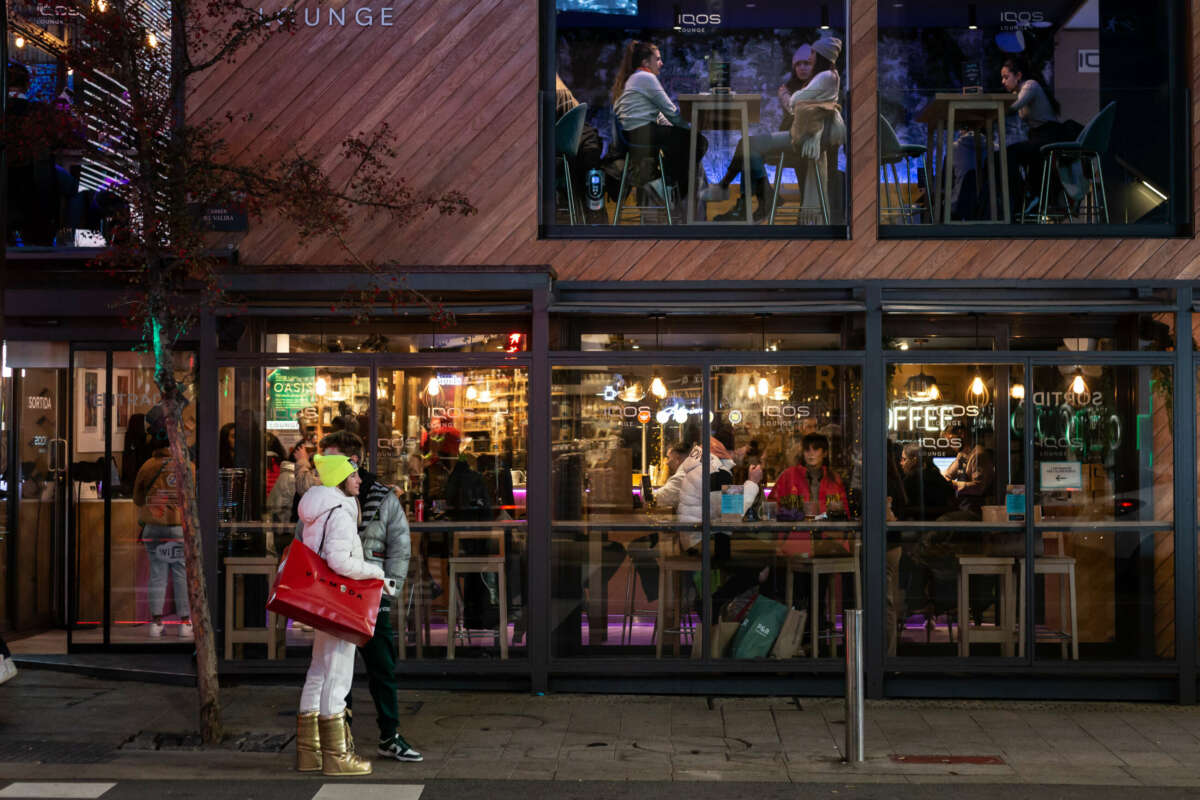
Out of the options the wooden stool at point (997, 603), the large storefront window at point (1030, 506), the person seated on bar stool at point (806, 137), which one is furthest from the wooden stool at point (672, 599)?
the person seated on bar stool at point (806, 137)

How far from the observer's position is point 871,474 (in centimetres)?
1043

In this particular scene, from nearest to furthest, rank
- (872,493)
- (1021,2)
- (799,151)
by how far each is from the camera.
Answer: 1. (872,493)
2. (799,151)
3. (1021,2)

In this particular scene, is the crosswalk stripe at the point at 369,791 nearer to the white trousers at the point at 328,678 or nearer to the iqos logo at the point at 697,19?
the white trousers at the point at 328,678

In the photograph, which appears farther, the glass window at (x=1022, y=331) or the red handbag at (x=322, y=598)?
the glass window at (x=1022, y=331)

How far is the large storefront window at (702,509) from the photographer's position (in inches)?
417

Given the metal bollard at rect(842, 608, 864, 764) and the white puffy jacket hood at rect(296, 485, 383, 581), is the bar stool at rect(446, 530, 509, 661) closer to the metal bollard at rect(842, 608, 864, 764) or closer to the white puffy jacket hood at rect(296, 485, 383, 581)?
the white puffy jacket hood at rect(296, 485, 383, 581)

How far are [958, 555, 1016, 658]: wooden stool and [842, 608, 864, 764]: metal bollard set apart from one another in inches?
100

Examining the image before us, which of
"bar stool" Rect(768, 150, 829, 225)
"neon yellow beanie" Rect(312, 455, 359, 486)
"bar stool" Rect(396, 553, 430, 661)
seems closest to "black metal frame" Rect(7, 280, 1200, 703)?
"bar stool" Rect(396, 553, 430, 661)

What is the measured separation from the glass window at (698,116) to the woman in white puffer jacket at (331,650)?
388cm

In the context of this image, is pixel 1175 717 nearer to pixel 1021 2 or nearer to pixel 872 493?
pixel 872 493

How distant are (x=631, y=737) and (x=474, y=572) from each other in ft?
7.75

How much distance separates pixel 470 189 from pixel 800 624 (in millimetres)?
4652

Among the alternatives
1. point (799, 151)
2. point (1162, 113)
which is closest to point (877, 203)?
point (799, 151)

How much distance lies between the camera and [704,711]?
9945mm
